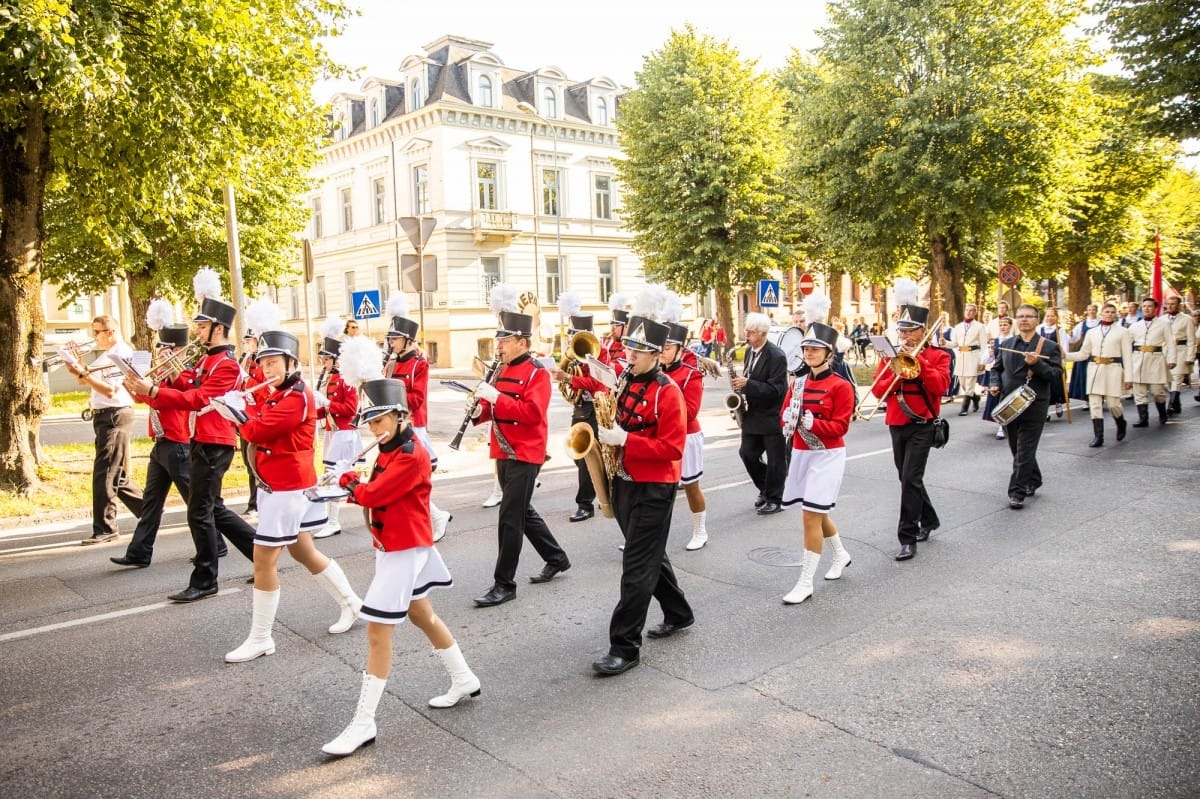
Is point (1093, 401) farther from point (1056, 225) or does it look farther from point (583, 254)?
point (583, 254)

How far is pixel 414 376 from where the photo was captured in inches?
336

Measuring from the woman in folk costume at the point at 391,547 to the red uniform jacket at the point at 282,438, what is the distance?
3.83ft

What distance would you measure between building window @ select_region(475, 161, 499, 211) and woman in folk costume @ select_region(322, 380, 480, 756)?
34.6 m

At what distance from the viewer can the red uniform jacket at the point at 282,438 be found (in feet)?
18.0

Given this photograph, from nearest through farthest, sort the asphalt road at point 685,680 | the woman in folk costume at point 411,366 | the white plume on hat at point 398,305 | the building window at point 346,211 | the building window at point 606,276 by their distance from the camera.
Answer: the asphalt road at point 685,680
the woman in folk costume at point 411,366
the white plume on hat at point 398,305
the building window at point 346,211
the building window at point 606,276

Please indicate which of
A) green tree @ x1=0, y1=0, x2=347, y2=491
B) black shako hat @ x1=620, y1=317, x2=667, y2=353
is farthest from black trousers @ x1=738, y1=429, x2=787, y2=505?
green tree @ x1=0, y1=0, x2=347, y2=491

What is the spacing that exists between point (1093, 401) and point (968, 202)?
11.8 metres

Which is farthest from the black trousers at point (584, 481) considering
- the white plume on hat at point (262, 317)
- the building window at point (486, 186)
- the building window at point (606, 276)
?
the building window at point (606, 276)

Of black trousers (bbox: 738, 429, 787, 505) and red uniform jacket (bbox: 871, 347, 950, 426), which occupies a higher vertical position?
red uniform jacket (bbox: 871, 347, 950, 426)

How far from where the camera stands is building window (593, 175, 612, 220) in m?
42.1

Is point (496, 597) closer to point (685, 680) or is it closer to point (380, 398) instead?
point (685, 680)

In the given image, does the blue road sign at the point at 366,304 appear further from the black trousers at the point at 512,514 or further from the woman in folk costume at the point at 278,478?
the woman in folk costume at the point at 278,478

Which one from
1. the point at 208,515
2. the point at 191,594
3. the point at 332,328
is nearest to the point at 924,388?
the point at 332,328

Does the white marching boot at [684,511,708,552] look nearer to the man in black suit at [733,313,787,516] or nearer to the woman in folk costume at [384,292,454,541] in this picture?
the man in black suit at [733,313,787,516]
